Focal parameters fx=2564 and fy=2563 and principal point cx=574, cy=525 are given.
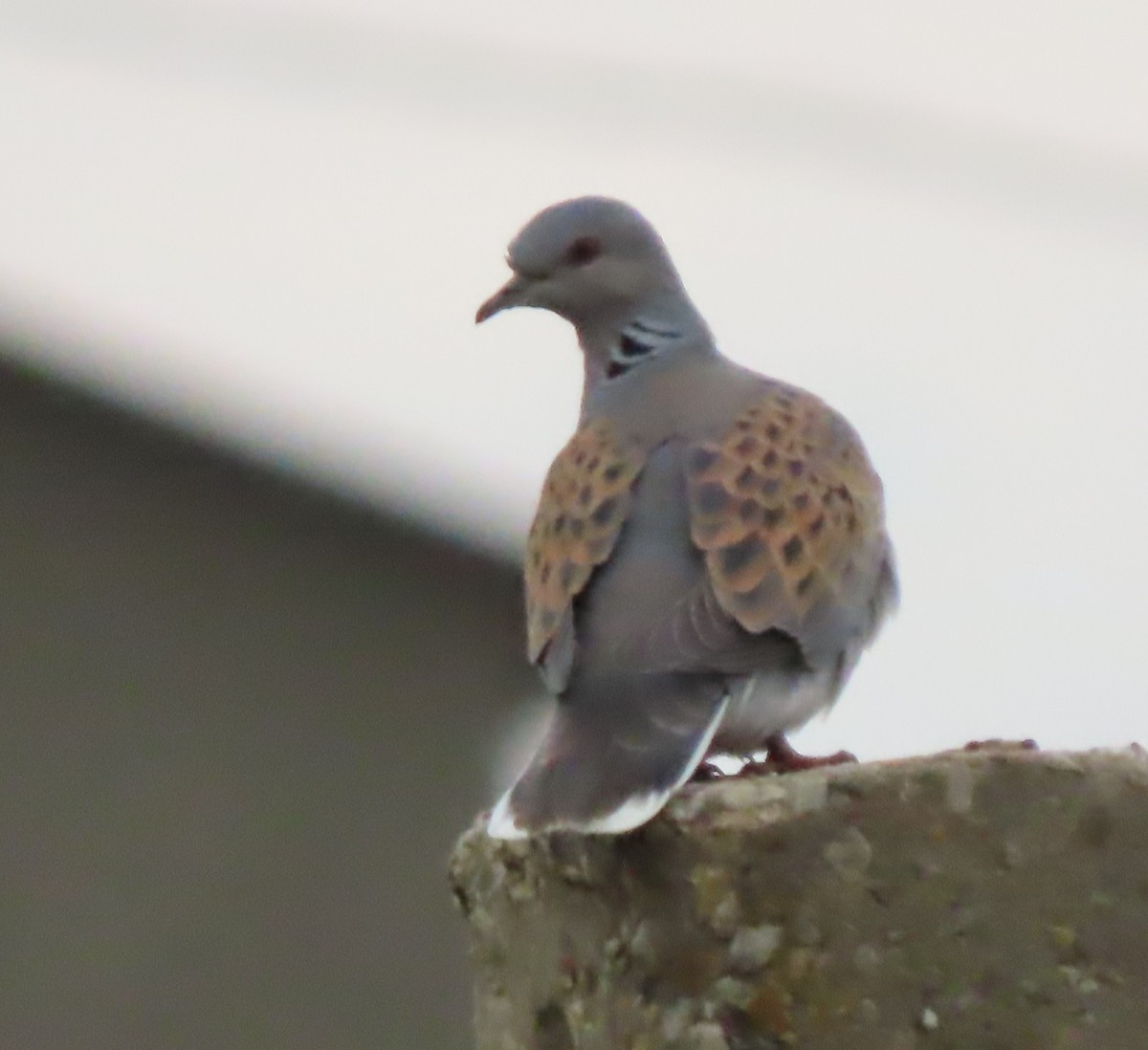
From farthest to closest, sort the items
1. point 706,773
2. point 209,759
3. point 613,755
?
1. point 209,759
2. point 706,773
3. point 613,755

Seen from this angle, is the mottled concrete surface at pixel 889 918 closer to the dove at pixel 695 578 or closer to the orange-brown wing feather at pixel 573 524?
the dove at pixel 695 578

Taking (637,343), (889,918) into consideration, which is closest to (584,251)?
(637,343)

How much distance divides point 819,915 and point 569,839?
45 cm

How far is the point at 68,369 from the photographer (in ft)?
28.3

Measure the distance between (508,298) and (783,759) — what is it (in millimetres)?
1531

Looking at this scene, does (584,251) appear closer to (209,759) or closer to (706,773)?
(706,773)

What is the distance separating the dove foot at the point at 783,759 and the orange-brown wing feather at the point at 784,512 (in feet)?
0.65

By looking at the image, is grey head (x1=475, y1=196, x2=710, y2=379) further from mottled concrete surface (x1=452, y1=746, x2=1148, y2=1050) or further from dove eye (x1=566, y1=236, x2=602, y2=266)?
mottled concrete surface (x1=452, y1=746, x2=1148, y2=1050)

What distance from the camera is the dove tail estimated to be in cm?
300

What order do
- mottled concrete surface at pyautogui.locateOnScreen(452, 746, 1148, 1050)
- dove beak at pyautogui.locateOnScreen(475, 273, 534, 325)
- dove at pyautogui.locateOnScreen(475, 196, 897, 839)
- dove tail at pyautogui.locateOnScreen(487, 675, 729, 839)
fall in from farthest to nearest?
dove beak at pyautogui.locateOnScreen(475, 273, 534, 325) → dove at pyautogui.locateOnScreen(475, 196, 897, 839) → dove tail at pyautogui.locateOnScreen(487, 675, 729, 839) → mottled concrete surface at pyautogui.locateOnScreen(452, 746, 1148, 1050)

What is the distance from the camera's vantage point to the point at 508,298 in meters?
5.21

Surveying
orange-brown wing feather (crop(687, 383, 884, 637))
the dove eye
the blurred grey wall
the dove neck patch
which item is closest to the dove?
orange-brown wing feather (crop(687, 383, 884, 637))

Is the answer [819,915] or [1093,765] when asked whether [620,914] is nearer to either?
[819,915]

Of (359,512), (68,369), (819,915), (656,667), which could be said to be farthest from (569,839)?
(359,512)
